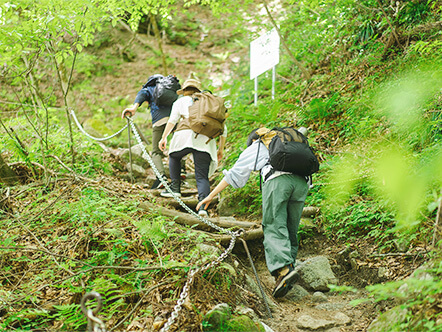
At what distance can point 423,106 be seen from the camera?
5180 mm

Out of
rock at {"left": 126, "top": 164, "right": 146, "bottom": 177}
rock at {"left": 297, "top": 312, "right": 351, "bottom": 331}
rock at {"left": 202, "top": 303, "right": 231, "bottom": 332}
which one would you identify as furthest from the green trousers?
rock at {"left": 126, "top": 164, "right": 146, "bottom": 177}

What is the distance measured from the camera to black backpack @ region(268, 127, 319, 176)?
394cm

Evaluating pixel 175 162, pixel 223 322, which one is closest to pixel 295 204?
pixel 223 322

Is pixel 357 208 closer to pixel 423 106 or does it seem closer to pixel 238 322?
pixel 423 106

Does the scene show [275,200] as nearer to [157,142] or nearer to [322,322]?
→ [322,322]

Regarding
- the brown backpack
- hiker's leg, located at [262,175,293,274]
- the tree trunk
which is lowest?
hiker's leg, located at [262,175,293,274]

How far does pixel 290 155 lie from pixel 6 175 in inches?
195

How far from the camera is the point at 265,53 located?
30.9ft

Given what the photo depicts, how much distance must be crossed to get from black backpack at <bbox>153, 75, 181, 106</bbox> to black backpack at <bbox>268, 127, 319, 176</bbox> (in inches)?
113

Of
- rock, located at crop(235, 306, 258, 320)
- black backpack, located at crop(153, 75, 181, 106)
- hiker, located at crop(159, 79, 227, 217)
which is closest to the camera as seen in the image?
rock, located at crop(235, 306, 258, 320)

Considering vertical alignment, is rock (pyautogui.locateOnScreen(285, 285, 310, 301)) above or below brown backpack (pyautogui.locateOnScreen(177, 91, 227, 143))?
below

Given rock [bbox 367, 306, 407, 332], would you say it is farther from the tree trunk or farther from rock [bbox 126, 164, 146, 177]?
rock [bbox 126, 164, 146, 177]

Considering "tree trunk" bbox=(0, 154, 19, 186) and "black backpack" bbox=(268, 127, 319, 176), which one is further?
"tree trunk" bbox=(0, 154, 19, 186)

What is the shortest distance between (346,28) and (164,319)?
8296 mm
